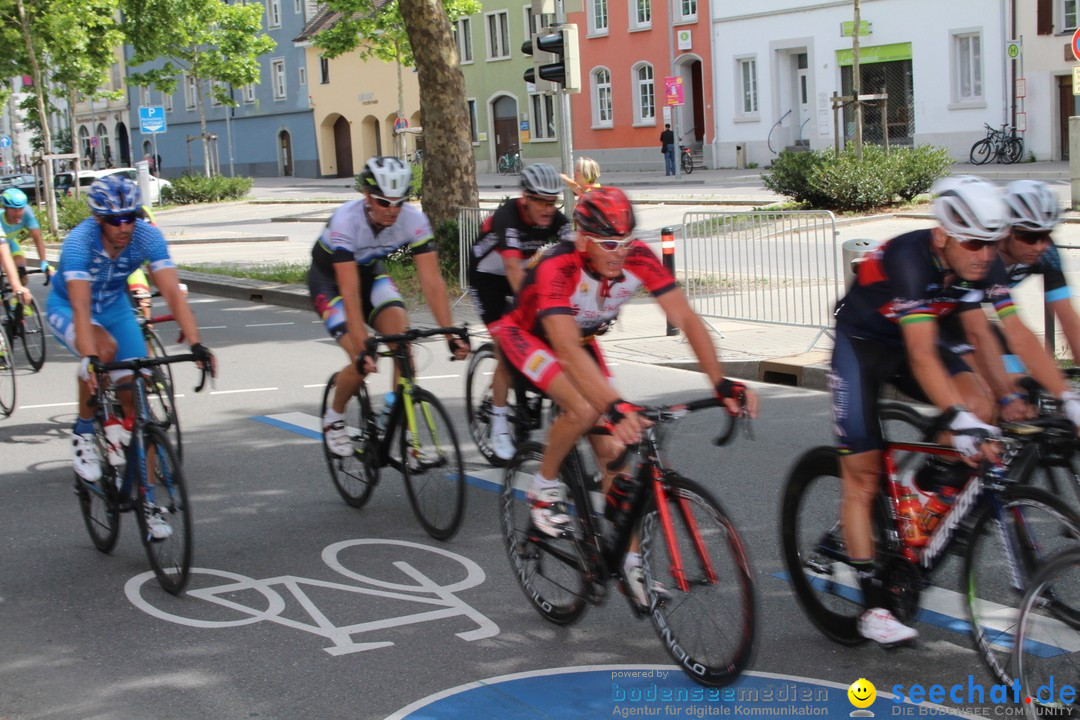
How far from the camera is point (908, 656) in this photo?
479 centimetres

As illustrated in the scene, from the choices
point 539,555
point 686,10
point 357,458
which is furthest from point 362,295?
point 686,10

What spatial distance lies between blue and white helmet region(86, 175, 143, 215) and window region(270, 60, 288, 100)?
6155 cm

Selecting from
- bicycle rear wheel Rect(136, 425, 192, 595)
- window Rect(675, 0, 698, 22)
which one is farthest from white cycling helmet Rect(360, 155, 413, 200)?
window Rect(675, 0, 698, 22)

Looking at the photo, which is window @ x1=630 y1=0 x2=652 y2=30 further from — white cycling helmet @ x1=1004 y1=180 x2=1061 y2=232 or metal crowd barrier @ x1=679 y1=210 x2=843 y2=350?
white cycling helmet @ x1=1004 y1=180 x2=1061 y2=232

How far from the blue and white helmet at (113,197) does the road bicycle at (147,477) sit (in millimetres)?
732

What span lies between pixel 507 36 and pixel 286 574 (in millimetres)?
48757

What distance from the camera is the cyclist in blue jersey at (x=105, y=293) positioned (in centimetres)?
619

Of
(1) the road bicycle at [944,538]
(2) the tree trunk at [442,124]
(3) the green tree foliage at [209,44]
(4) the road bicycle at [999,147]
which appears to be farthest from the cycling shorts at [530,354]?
(3) the green tree foliage at [209,44]

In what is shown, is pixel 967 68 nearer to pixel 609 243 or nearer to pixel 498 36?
pixel 498 36

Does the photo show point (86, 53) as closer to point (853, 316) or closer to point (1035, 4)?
point (1035, 4)

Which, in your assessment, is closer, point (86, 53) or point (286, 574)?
point (286, 574)

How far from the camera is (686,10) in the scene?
4431 cm

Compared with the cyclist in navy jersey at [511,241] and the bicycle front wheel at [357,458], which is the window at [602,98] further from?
the bicycle front wheel at [357,458]

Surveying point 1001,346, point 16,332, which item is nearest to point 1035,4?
point 16,332
